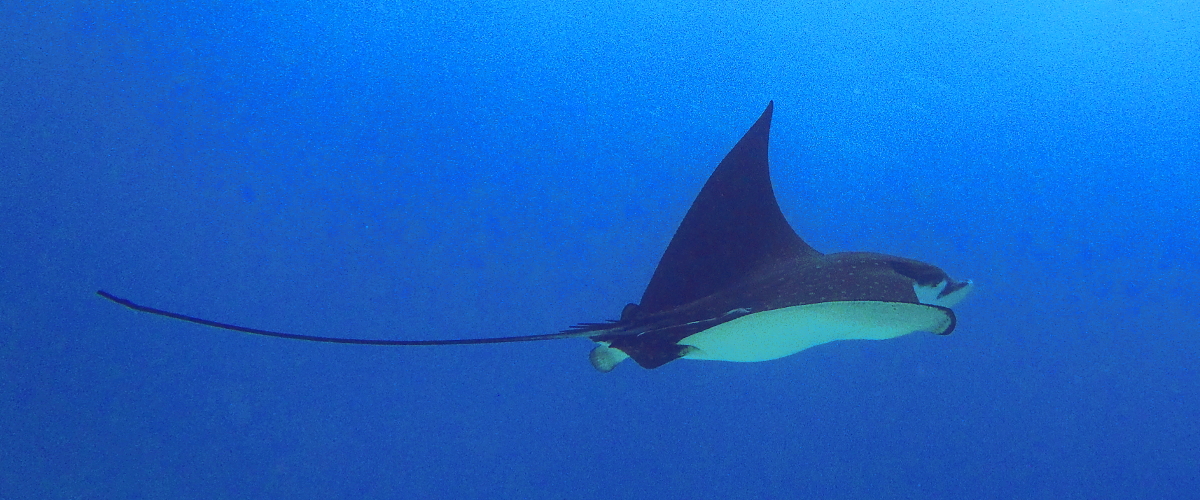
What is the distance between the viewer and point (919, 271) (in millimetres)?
2037

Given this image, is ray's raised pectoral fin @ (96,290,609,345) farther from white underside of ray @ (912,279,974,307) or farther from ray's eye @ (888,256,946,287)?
white underside of ray @ (912,279,974,307)

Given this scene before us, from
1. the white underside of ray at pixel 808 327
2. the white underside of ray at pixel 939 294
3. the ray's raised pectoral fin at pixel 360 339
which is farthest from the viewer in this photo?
the white underside of ray at pixel 939 294

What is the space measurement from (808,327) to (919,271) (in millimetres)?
631

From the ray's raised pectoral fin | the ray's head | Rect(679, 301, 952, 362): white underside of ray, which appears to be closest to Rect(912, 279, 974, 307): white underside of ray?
the ray's head

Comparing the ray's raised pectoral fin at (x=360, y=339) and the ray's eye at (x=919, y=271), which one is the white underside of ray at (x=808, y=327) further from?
the ray's raised pectoral fin at (x=360, y=339)

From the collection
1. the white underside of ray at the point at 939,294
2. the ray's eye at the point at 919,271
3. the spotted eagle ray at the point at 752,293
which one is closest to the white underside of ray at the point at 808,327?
the spotted eagle ray at the point at 752,293

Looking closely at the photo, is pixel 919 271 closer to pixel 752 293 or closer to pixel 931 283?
pixel 931 283

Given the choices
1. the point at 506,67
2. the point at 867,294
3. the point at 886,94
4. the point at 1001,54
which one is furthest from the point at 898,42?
the point at 867,294

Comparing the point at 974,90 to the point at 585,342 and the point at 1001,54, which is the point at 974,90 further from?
the point at 585,342

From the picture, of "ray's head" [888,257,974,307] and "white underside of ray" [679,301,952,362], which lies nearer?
"white underside of ray" [679,301,952,362]

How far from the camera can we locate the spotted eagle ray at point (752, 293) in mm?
1631

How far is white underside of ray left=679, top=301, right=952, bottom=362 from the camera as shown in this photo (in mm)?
1580

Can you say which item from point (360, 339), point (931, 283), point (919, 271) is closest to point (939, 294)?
point (931, 283)

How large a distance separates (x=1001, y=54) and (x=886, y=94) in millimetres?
1129
